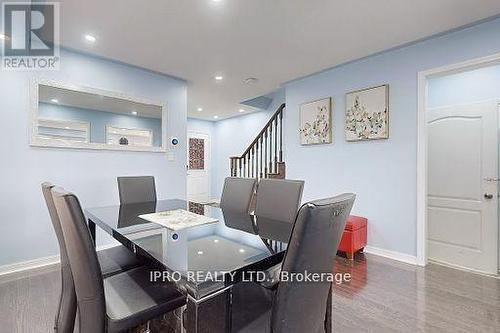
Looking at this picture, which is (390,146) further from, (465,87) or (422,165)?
(465,87)

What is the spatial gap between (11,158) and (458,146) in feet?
15.9

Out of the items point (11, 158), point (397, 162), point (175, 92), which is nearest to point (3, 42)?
point (11, 158)

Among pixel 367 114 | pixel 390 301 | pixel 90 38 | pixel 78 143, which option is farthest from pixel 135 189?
pixel 367 114

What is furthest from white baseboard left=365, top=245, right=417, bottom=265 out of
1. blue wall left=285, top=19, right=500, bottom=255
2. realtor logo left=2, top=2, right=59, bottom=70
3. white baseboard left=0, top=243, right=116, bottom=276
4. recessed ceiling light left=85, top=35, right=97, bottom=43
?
realtor logo left=2, top=2, right=59, bottom=70

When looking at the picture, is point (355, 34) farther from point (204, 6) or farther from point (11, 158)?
point (11, 158)

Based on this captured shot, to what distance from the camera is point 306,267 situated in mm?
848

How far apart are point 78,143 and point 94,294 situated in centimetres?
257

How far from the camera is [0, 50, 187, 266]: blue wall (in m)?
2.58

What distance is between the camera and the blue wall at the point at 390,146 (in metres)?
2.61

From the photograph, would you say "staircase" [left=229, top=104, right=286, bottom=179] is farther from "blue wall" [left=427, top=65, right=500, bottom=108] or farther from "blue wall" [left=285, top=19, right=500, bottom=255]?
"blue wall" [left=427, top=65, right=500, bottom=108]

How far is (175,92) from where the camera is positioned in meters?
3.85

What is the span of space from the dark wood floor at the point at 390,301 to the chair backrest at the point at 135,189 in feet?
3.16

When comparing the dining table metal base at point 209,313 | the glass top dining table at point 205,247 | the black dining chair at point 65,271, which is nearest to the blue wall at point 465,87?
the glass top dining table at point 205,247

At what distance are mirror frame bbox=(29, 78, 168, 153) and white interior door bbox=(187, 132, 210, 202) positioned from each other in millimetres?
3313
